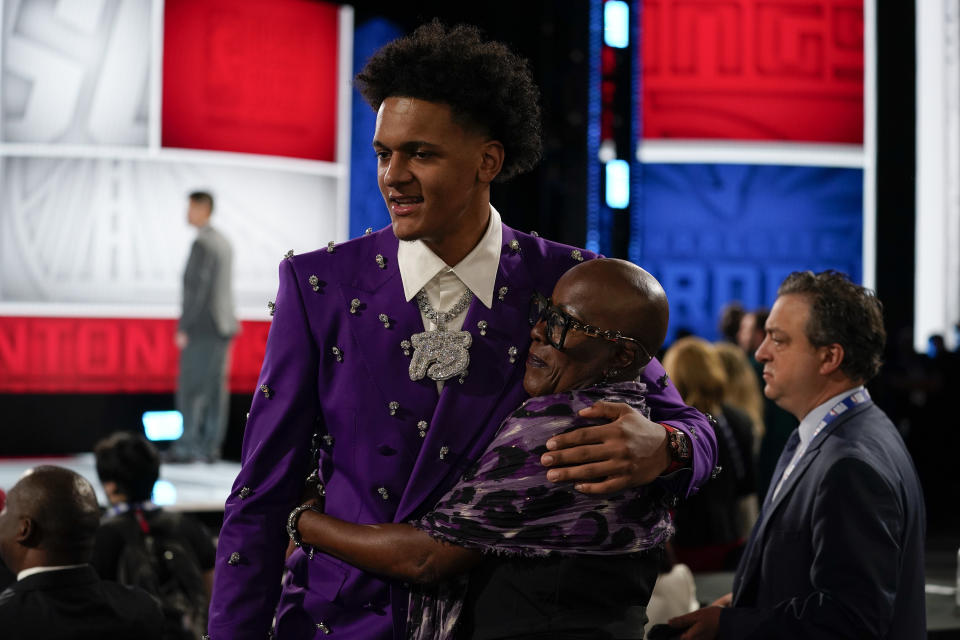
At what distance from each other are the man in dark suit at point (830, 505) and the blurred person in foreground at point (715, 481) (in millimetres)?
1694

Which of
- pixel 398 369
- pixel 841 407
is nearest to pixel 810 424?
pixel 841 407

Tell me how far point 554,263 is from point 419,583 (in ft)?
1.96

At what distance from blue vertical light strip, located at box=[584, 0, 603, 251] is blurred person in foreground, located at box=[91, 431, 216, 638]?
3.52 metres

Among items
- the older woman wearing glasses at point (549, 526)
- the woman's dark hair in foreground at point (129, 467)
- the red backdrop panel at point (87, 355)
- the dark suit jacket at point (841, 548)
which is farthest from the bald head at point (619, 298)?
the red backdrop panel at point (87, 355)

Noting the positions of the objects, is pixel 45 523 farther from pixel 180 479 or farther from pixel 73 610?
pixel 180 479

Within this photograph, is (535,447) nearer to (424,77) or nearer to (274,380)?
(274,380)

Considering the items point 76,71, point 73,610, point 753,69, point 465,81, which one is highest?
point 753,69

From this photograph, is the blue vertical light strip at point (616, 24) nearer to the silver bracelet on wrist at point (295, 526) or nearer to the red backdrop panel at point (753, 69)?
the red backdrop panel at point (753, 69)

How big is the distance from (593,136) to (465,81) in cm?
494

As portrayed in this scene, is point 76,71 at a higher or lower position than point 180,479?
higher

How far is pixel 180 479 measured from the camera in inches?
278

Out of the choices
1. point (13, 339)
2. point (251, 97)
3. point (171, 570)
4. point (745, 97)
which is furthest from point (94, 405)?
point (745, 97)

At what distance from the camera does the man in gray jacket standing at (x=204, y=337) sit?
726 cm

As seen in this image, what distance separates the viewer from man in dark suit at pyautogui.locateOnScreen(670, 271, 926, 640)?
2012mm
